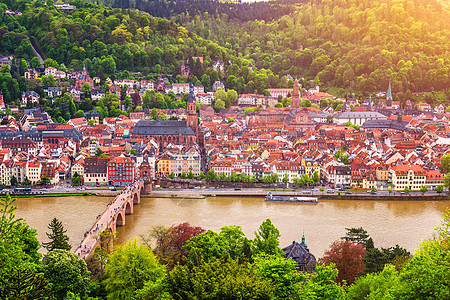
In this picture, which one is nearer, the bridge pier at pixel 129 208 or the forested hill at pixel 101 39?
the bridge pier at pixel 129 208

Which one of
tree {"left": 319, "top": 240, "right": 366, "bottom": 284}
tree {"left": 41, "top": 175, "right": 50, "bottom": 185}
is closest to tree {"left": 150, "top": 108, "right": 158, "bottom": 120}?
tree {"left": 41, "top": 175, "right": 50, "bottom": 185}

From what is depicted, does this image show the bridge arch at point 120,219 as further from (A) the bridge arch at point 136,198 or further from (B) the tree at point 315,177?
(B) the tree at point 315,177

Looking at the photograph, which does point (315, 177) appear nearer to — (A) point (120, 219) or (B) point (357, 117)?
(A) point (120, 219)

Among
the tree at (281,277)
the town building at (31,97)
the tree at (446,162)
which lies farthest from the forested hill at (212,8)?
the tree at (281,277)

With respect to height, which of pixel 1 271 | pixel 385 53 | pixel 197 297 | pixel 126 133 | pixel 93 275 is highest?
pixel 385 53

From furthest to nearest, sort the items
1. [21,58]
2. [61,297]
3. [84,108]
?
1. [21,58]
2. [84,108]
3. [61,297]

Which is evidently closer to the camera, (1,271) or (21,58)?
(1,271)

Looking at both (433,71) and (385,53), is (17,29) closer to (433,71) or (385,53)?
(385,53)

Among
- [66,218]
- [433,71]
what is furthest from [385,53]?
[66,218]
